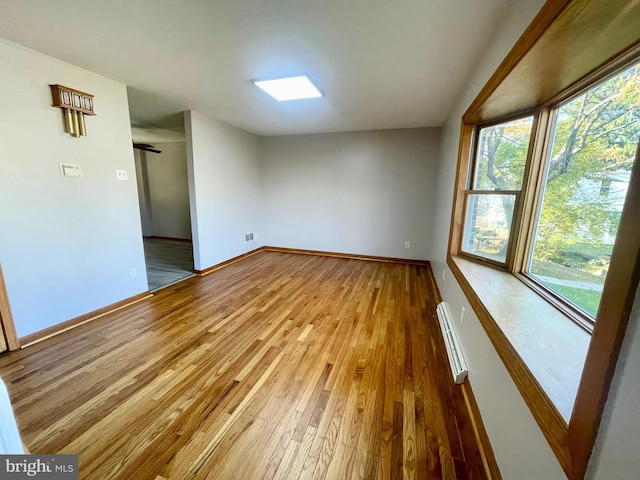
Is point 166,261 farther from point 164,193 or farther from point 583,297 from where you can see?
point 583,297

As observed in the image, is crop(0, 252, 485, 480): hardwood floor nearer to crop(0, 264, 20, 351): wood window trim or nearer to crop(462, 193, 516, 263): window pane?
crop(0, 264, 20, 351): wood window trim

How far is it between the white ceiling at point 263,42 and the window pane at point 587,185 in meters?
0.79

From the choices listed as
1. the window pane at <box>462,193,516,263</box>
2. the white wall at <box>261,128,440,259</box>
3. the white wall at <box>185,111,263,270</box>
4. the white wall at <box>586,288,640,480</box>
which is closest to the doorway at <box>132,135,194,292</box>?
the white wall at <box>185,111,263,270</box>

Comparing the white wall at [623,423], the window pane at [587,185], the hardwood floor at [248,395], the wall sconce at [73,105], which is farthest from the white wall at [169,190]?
the white wall at [623,423]

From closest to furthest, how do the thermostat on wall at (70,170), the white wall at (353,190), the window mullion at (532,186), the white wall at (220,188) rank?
the window mullion at (532,186), the thermostat on wall at (70,170), the white wall at (220,188), the white wall at (353,190)

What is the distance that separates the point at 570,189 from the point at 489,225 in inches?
33.4

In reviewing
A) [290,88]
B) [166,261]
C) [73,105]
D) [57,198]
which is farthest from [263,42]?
[166,261]

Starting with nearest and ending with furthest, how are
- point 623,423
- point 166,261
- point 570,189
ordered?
1. point 623,423
2. point 570,189
3. point 166,261

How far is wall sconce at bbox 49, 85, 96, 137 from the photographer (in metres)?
2.09

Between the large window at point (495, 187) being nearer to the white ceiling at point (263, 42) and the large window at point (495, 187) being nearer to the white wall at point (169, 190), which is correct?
the white ceiling at point (263, 42)

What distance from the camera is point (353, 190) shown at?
4.68m

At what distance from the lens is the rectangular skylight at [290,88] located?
238 cm

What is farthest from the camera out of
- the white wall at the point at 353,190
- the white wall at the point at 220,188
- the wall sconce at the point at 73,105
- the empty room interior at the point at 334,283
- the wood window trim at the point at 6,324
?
the white wall at the point at 353,190

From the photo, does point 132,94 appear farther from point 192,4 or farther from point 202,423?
point 202,423
